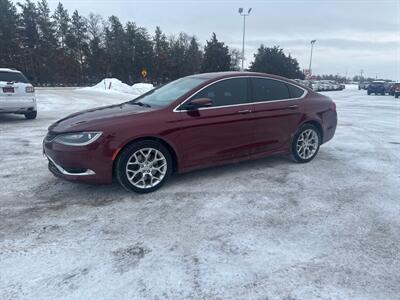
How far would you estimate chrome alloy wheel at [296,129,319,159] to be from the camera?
5.97m

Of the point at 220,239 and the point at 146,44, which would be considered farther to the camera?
the point at 146,44

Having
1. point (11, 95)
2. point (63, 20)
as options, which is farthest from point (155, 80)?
point (11, 95)

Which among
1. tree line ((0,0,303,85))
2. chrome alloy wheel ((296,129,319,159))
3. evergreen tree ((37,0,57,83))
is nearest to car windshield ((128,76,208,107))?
chrome alloy wheel ((296,129,319,159))

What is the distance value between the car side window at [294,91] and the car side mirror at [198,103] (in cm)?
188

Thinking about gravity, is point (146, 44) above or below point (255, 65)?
above

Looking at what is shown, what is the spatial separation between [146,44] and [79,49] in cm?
1220

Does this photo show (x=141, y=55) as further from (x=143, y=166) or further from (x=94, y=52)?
(x=143, y=166)

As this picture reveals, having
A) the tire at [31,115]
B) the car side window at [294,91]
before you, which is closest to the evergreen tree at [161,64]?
the tire at [31,115]

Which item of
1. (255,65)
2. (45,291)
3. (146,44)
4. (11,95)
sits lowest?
(45,291)

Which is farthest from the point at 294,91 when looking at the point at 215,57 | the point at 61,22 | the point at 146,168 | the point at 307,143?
the point at 61,22

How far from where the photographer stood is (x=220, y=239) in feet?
11.0

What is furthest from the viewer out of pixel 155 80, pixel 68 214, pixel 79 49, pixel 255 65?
pixel 155 80

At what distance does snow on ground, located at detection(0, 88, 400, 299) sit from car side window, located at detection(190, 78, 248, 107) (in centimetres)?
116

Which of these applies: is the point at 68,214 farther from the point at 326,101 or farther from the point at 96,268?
the point at 326,101
